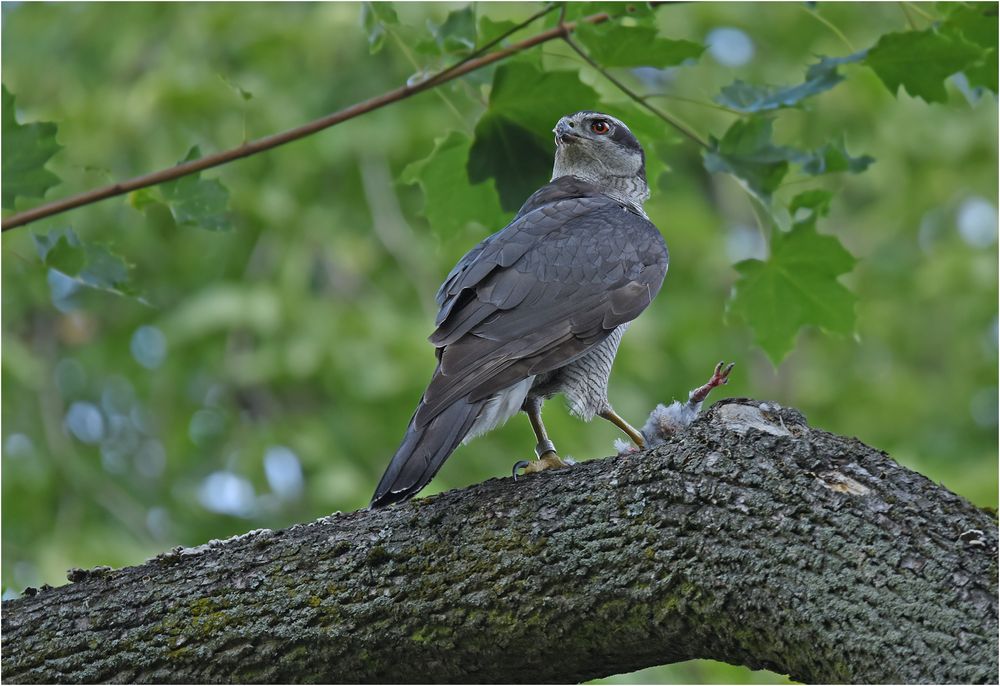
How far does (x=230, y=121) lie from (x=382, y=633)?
6.49 m

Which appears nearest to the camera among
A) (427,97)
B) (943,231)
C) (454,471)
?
(454,471)

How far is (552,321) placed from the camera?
3447mm

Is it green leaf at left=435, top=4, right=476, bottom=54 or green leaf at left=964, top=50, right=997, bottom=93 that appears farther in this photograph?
green leaf at left=964, top=50, right=997, bottom=93

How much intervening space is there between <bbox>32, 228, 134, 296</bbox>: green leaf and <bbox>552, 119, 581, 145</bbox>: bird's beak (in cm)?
156

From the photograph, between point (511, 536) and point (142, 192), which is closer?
point (511, 536)

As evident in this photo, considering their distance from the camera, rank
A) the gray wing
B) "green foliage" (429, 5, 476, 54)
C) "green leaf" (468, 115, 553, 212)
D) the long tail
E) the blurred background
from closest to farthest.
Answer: the long tail
the gray wing
"green foliage" (429, 5, 476, 54)
"green leaf" (468, 115, 553, 212)
the blurred background

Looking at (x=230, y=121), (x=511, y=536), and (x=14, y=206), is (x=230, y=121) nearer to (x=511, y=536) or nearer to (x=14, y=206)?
(x=14, y=206)

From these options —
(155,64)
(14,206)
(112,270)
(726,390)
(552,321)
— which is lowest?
(552,321)

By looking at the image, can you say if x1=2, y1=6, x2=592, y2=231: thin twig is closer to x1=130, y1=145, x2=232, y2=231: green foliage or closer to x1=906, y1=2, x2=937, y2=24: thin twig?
x1=130, y1=145, x2=232, y2=231: green foliage

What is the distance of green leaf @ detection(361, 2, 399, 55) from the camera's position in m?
3.40

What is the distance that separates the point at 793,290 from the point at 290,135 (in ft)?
5.79

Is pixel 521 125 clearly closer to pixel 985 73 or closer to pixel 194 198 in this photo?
pixel 194 198

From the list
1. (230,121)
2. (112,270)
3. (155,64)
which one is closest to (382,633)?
(112,270)

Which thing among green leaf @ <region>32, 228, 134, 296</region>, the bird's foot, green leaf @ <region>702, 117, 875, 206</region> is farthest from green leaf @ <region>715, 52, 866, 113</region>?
green leaf @ <region>32, 228, 134, 296</region>
